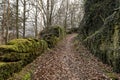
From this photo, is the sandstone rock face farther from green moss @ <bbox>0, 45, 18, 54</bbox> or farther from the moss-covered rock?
green moss @ <bbox>0, 45, 18, 54</bbox>

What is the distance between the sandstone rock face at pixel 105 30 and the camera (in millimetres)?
11266

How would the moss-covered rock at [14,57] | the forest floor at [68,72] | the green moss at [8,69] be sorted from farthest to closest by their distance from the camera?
the forest floor at [68,72]
the moss-covered rock at [14,57]
the green moss at [8,69]

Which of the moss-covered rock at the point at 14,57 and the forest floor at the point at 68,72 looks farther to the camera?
the forest floor at the point at 68,72

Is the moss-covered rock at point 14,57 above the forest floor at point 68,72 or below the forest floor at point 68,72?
above

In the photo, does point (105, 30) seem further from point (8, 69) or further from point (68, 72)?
point (8, 69)

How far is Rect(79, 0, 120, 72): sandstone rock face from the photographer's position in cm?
1127

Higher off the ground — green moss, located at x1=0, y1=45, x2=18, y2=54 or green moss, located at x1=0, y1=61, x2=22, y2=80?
green moss, located at x1=0, y1=45, x2=18, y2=54

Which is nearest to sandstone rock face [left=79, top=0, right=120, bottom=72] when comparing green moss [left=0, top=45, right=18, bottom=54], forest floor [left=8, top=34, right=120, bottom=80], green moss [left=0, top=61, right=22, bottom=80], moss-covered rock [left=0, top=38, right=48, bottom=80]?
forest floor [left=8, top=34, right=120, bottom=80]

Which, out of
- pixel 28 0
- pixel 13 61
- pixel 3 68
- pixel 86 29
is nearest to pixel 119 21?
pixel 13 61

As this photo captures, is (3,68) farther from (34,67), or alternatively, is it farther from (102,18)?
(102,18)

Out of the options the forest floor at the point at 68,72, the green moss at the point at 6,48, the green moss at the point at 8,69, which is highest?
the green moss at the point at 6,48

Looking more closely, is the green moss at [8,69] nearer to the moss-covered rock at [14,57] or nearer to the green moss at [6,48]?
the moss-covered rock at [14,57]

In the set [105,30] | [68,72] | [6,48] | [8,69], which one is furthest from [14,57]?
[105,30]

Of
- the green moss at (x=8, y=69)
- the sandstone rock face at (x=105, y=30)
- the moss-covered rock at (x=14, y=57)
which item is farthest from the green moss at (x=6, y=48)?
the sandstone rock face at (x=105, y=30)
